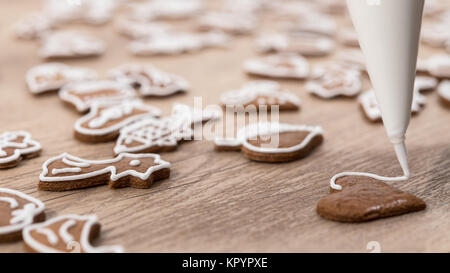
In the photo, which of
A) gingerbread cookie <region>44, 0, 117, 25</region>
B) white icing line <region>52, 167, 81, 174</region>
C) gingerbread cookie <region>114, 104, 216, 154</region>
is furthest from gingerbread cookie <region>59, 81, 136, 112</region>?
gingerbread cookie <region>44, 0, 117, 25</region>

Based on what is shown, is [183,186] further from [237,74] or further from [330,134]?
[237,74]

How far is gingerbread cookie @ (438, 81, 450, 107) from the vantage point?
909 millimetres

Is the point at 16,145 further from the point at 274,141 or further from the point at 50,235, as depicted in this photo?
the point at 274,141

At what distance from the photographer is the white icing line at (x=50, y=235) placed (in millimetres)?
537

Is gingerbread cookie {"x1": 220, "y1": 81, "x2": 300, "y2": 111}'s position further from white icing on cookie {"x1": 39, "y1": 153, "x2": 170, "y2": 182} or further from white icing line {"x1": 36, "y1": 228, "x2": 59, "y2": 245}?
white icing line {"x1": 36, "y1": 228, "x2": 59, "y2": 245}

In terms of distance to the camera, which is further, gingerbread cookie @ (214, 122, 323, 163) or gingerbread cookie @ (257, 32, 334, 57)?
gingerbread cookie @ (257, 32, 334, 57)

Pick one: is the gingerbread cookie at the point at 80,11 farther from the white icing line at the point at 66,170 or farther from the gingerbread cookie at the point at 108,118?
the white icing line at the point at 66,170

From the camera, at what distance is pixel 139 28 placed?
1278mm

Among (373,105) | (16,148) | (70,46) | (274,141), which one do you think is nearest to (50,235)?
(16,148)

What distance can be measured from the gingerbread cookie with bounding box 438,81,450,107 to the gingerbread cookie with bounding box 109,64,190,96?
1.58 feet

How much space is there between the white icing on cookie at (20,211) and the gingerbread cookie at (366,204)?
0.34 metres

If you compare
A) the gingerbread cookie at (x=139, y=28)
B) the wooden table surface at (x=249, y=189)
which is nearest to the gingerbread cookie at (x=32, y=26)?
the gingerbread cookie at (x=139, y=28)
